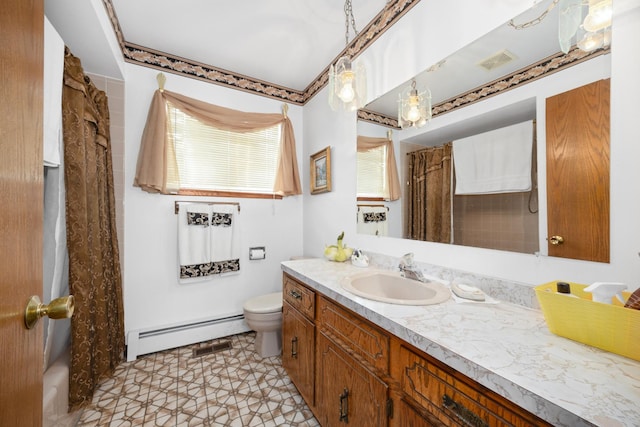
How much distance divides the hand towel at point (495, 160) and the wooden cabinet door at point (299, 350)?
3.65 feet

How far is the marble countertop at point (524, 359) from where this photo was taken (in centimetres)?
47

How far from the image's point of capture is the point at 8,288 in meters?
0.46

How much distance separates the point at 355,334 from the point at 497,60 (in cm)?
134

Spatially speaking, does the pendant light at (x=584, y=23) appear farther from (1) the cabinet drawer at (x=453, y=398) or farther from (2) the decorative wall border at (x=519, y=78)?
(1) the cabinet drawer at (x=453, y=398)

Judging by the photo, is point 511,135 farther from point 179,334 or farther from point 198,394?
point 179,334

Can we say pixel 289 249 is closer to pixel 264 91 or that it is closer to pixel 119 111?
pixel 264 91

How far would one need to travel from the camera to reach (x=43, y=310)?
542 millimetres

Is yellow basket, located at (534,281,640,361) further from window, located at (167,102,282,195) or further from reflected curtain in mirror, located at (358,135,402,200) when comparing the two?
window, located at (167,102,282,195)

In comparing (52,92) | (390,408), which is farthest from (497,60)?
(52,92)

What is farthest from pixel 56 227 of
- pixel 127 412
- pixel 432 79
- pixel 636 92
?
pixel 636 92

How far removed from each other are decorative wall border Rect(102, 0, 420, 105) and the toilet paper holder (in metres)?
1.59

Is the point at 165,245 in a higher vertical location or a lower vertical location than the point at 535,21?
lower

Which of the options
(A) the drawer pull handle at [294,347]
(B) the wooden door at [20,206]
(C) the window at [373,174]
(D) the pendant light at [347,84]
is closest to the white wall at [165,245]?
(A) the drawer pull handle at [294,347]

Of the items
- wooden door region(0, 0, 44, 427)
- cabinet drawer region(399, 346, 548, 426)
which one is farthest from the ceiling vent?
wooden door region(0, 0, 44, 427)
